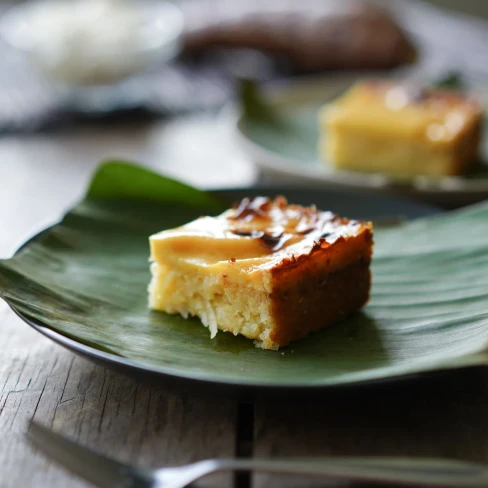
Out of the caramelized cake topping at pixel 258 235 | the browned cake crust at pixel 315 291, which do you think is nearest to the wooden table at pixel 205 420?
the browned cake crust at pixel 315 291

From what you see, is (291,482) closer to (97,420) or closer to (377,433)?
(377,433)

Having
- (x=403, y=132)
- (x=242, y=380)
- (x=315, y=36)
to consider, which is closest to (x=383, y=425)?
(x=242, y=380)

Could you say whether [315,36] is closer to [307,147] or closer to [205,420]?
[307,147]

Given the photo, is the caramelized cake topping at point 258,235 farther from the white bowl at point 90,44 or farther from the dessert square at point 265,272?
the white bowl at point 90,44

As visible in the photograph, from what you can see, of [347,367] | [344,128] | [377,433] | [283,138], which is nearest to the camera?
[377,433]

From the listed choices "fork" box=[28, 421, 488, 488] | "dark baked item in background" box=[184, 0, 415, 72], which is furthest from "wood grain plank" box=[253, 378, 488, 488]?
"dark baked item in background" box=[184, 0, 415, 72]

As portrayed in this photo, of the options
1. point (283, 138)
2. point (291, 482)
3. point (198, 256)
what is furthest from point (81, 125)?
point (291, 482)

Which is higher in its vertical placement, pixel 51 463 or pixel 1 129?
pixel 51 463
